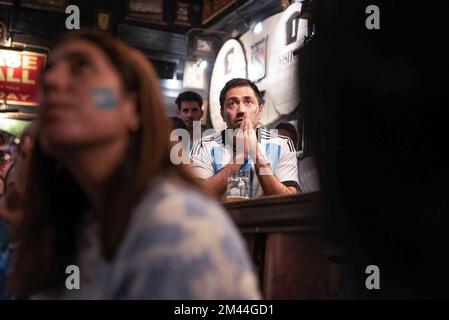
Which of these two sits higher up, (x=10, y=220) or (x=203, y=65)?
(x=203, y=65)

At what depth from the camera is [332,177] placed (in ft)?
6.08

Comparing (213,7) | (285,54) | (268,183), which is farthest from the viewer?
(213,7)

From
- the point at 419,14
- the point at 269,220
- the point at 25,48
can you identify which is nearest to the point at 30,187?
the point at 269,220

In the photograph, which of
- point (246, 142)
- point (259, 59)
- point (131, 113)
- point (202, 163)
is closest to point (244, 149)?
point (246, 142)

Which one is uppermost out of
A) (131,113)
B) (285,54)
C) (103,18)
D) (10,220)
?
(103,18)

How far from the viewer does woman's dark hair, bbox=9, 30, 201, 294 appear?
1.00 m

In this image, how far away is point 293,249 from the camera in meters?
2.25

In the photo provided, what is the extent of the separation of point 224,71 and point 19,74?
2.99m

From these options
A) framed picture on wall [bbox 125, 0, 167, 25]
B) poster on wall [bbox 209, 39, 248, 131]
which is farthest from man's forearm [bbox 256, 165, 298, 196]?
framed picture on wall [bbox 125, 0, 167, 25]

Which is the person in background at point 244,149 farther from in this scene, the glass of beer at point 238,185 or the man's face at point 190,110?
the man's face at point 190,110

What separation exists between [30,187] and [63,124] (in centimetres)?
30

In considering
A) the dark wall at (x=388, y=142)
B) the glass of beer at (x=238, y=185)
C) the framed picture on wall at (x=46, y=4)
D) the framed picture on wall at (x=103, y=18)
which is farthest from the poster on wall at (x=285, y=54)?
the framed picture on wall at (x=46, y=4)

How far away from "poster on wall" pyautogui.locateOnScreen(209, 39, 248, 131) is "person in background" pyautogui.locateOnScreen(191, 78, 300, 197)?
232 cm

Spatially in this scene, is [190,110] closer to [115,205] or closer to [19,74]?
[19,74]
